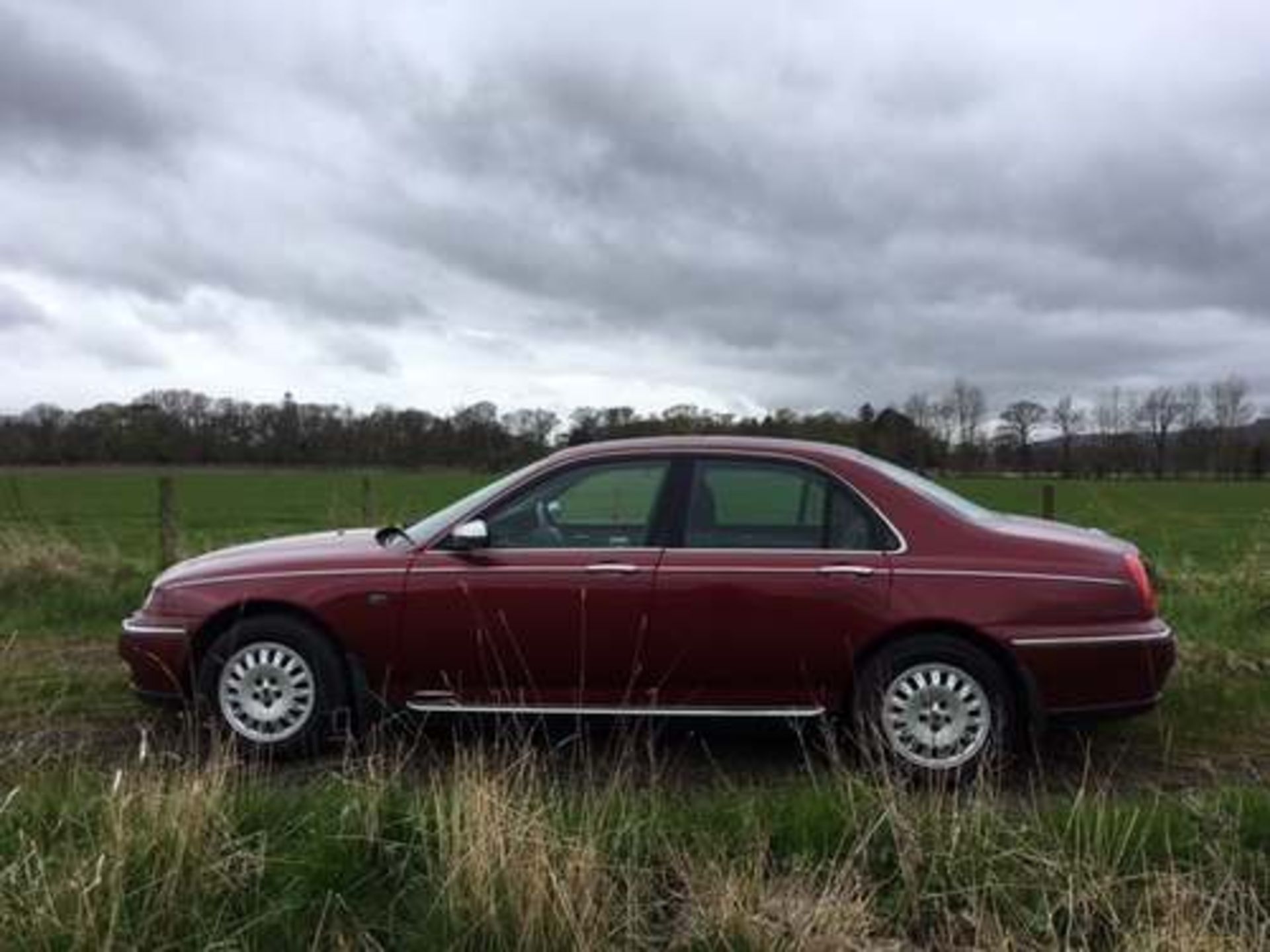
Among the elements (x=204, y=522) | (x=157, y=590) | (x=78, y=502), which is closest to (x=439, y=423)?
(x=78, y=502)

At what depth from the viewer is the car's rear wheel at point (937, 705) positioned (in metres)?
5.80

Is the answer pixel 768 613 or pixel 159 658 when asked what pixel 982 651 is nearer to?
pixel 768 613

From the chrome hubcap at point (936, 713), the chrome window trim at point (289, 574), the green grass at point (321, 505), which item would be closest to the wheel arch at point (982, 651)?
the chrome hubcap at point (936, 713)

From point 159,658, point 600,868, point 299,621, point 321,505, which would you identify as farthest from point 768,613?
point 321,505

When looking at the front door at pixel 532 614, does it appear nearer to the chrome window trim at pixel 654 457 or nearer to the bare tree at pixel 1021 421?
the chrome window trim at pixel 654 457

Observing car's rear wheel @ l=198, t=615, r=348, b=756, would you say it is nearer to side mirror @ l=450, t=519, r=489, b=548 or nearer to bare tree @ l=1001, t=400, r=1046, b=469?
side mirror @ l=450, t=519, r=489, b=548

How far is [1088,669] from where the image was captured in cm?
578

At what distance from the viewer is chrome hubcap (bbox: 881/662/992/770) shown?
19.0 ft

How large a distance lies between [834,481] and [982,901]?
98.0 inches

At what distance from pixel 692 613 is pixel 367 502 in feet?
31.4

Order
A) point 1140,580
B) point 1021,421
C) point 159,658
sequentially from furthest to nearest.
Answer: point 1021,421 < point 159,658 < point 1140,580

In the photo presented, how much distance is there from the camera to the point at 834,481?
6.16 meters

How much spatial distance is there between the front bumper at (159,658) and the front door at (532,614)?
111 cm

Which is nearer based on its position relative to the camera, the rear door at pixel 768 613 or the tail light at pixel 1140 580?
the rear door at pixel 768 613
